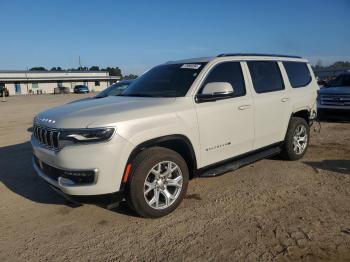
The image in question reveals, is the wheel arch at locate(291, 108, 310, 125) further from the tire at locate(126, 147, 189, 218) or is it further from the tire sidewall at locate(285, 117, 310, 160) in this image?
the tire at locate(126, 147, 189, 218)

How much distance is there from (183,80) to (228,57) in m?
0.87

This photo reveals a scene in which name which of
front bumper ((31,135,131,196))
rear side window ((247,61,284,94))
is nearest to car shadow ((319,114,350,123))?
rear side window ((247,61,284,94))

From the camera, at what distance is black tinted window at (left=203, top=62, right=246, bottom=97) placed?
500 centimetres

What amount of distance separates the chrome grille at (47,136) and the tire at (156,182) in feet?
3.02

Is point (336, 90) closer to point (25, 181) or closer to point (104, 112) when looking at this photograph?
point (104, 112)

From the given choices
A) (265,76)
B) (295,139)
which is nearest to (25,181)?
(265,76)

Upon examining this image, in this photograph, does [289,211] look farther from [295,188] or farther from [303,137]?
[303,137]

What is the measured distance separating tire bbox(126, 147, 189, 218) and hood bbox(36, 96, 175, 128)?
0.48m

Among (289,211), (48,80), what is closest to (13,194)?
(289,211)

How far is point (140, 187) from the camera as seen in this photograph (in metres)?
4.04

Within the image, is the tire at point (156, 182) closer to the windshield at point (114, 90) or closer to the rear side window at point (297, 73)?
the rear side window at point (297, 73)

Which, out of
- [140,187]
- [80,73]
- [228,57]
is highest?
[80,73]

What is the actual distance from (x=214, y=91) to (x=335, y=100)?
28.0 ft

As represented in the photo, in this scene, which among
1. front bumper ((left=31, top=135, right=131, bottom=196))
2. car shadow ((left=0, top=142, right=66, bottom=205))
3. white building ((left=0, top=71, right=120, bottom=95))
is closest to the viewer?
front bumper ((left=31, top=135, right=131, bottom=196))
